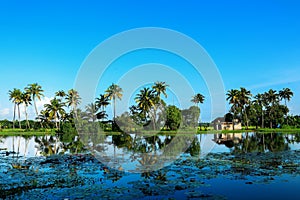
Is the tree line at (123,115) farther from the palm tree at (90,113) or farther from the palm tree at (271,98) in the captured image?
the palm tree at (271,98)

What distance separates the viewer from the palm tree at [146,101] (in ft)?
192

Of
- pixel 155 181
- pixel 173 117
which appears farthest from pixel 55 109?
pixel 155 181

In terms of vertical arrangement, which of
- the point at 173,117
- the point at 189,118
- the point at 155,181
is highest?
the point at 173,117

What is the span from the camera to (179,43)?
17047 millimetres

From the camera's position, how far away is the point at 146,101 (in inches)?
2387

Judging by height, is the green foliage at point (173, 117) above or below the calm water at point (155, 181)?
above

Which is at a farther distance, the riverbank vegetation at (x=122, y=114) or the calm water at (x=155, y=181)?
the riverbank vegetation at (x=122, y=114)

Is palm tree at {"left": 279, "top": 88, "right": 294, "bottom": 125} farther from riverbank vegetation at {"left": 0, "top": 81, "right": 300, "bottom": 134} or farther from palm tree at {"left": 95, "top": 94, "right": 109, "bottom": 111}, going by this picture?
palm tree at {"left": 95, "top": 94, "right": 109, "bottom": 111}

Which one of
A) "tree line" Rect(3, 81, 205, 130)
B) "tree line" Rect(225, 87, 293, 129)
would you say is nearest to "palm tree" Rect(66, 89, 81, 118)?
"tree line" Rect(3, 81, 205, 130)

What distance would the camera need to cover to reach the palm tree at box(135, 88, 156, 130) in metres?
58.6

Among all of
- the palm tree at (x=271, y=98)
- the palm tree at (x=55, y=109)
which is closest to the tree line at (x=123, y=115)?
the palm tree at (x=55, y=109)

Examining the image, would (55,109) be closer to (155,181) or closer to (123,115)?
(123,115)

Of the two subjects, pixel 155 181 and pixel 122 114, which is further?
pixel 122 114

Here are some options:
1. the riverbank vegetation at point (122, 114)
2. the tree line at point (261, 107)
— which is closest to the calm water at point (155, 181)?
the riverbank vegetation at point (122, 114)
